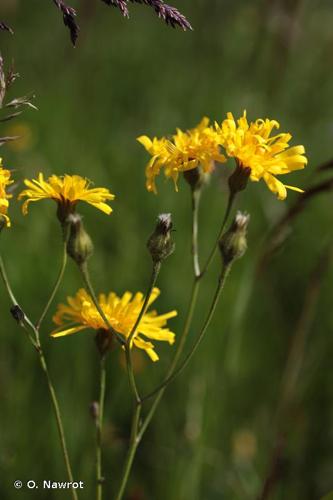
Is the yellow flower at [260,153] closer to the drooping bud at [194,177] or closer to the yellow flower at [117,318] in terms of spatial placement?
the drooping bud at [194,177]

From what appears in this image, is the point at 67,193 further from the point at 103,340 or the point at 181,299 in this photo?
the point at 181,299

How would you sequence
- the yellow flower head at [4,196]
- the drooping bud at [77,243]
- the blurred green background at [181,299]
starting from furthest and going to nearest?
the blurred green background at [181,299]
the drooping bud at [77,243]
the yellow flower head at [4,196]

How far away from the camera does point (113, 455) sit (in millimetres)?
1892

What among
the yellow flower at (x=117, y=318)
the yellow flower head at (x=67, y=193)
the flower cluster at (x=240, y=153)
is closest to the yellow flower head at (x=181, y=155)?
the flower cluster at (x=240, y=153)

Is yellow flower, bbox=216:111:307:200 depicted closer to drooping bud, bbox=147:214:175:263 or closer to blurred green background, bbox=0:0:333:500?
drooping bud, bbox=147:214:175:263

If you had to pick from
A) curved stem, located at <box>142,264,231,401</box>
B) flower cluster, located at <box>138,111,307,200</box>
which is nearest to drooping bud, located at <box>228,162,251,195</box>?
flower cluster, located at <box>138,111,307,200</box>

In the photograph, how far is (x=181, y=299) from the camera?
2.37 m

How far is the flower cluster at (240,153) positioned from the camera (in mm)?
1121

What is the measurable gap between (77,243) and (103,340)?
0.20 m

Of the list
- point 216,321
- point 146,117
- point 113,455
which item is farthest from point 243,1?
point 113,455

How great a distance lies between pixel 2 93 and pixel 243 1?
293cm

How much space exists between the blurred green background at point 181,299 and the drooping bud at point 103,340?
410mm

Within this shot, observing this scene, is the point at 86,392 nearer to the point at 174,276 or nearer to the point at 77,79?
the point at 174,276

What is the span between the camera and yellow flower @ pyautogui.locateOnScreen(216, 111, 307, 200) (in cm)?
112
